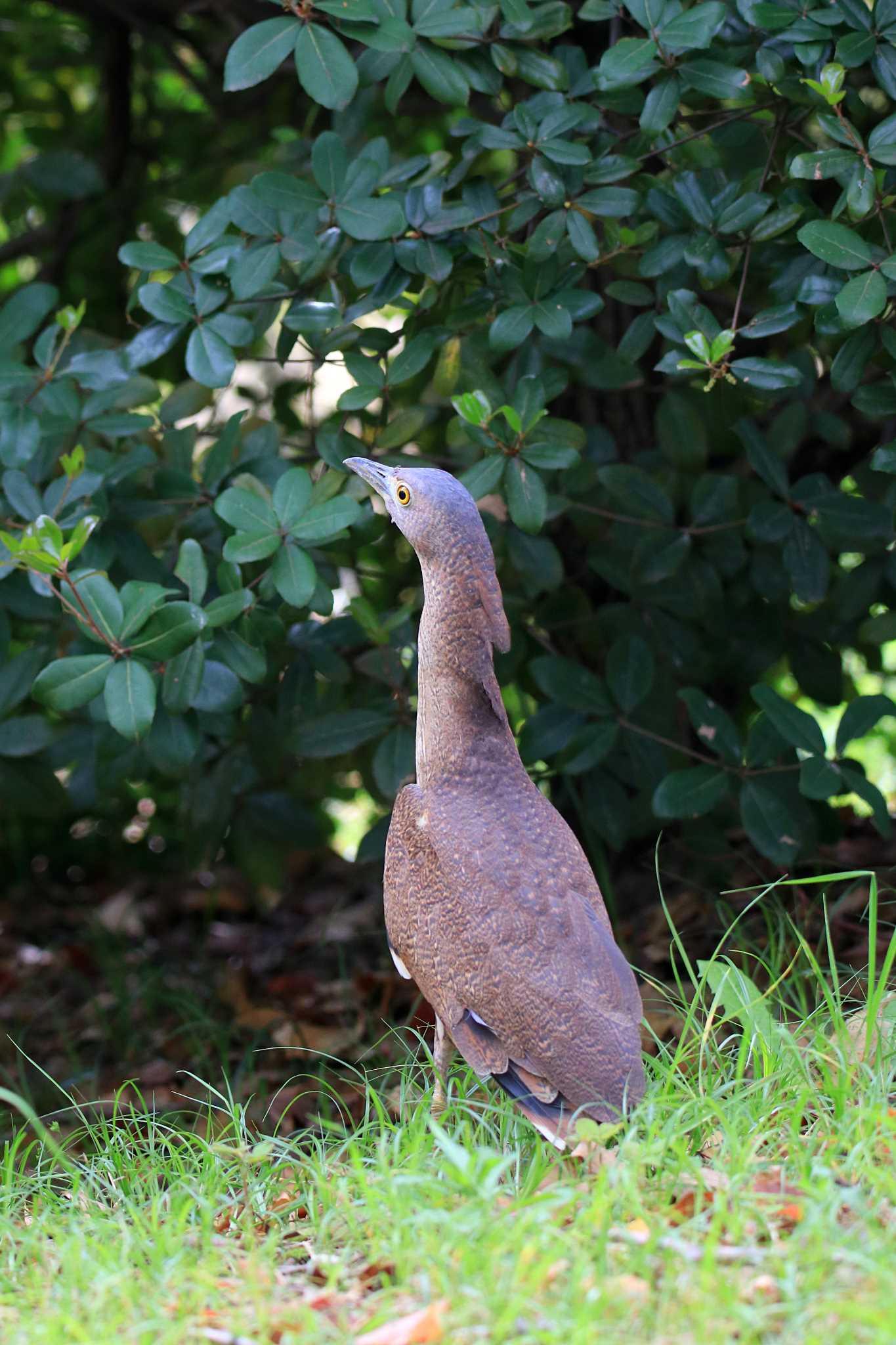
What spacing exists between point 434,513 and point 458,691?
1.29ft

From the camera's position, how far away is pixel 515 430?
3.42m

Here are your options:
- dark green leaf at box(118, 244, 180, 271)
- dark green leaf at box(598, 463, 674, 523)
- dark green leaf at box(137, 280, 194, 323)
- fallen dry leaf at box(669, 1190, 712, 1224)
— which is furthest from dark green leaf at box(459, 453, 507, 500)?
fallen dry leaf at box(669, 1190, 712, 1224)

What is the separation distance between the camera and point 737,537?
417 cm

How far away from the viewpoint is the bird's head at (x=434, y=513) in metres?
2.89

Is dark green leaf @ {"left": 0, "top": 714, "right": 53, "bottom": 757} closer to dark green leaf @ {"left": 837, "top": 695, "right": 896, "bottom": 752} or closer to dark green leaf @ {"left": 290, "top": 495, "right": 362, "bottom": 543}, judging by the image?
dark green leaf @ {"left": 290, "top": 495, "right": 362, "bottom": 543}

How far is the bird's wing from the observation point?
8.52 ft

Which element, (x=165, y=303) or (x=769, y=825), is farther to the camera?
(x=769, y=825)

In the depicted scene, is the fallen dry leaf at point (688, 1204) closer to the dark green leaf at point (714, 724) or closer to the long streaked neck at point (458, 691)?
the long streaked neck at point (458, 691)

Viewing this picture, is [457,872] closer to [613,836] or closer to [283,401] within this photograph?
[613,836]

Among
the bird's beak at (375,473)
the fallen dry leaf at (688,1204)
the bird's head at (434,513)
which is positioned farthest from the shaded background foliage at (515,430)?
the fallen dry leaf at (688,1204)

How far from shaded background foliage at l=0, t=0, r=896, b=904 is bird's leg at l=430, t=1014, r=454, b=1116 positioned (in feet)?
3.37

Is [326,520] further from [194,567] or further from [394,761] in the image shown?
[394,761]

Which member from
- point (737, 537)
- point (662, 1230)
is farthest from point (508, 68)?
point (662, 1230)

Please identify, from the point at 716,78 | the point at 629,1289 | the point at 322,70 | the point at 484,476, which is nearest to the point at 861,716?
the point at 484,476
